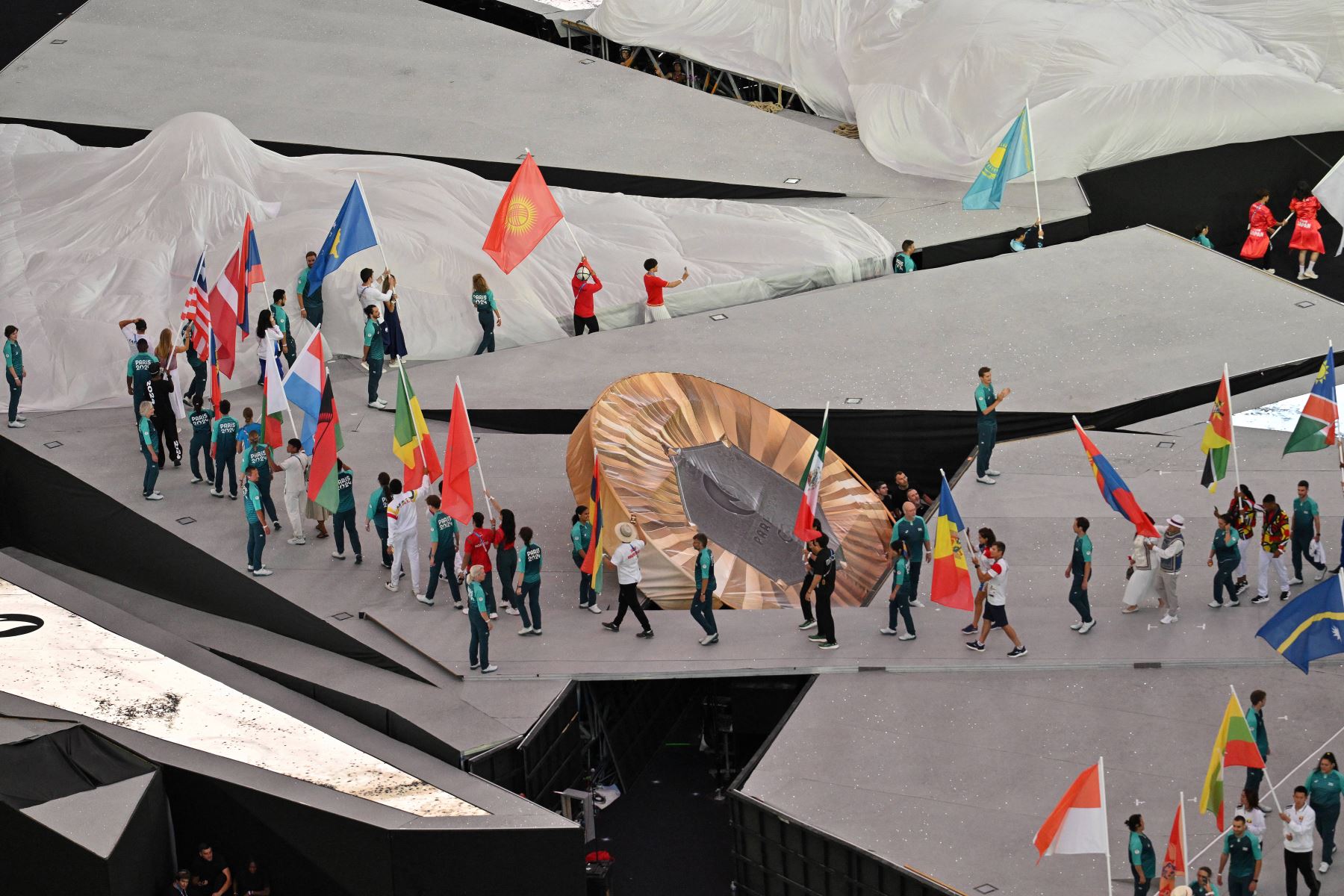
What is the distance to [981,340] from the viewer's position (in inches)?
903

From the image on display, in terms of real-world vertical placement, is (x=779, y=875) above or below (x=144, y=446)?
below

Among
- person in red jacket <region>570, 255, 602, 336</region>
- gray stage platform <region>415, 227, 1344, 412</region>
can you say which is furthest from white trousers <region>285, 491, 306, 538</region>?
person in red jacket <region>570, 255, 602, 336</region>

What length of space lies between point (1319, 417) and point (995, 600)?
4101 mm

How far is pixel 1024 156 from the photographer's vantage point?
24.9 m

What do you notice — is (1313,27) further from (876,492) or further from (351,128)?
(351,128)

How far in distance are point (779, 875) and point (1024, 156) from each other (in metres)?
12.5

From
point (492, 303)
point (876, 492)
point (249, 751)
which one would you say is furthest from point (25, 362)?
point (876, 492)

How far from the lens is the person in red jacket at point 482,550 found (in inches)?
671

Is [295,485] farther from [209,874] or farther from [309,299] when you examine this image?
[209,874]

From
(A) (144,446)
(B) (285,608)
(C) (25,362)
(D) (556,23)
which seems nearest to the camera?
(B) (285,608)

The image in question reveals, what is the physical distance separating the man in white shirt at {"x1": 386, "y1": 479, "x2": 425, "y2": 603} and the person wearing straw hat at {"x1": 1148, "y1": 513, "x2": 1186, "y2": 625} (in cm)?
692

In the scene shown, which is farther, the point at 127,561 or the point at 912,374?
the point at 912,374

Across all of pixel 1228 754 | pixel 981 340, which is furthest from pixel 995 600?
pixel 981 340

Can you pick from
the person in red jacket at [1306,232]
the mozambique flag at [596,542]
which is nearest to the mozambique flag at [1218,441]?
the mozambique flag at [596,542]
